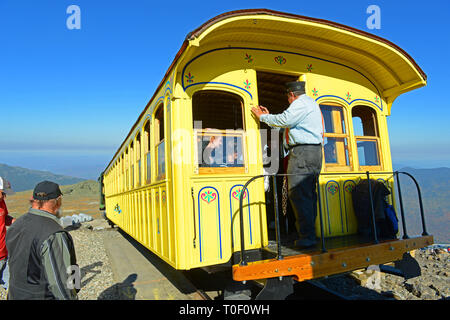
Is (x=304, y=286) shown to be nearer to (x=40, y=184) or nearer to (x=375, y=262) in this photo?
(x=375, y=262)

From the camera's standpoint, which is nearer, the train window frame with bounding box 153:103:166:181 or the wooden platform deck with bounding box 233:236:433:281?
the wooden platform deck with bounding box 233:236:433:281

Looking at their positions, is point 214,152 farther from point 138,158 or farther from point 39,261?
point 138,158

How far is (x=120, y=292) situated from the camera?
5.23 meters

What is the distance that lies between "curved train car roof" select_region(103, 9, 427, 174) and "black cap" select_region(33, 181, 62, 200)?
2.12 meters

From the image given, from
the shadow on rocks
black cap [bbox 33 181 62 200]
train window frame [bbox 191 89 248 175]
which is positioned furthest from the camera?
the shadow on rocks

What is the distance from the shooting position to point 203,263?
374 cm

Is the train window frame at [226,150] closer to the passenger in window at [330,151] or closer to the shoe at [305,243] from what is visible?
the shoe at [305,243]

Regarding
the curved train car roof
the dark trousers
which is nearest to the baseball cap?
the curved train car roof

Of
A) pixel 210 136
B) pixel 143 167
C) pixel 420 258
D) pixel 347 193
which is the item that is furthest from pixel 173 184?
pixel 420 258

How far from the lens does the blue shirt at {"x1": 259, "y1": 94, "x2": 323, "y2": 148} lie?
376cm

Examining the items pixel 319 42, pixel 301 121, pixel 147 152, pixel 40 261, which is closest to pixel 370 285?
pixel 301 121

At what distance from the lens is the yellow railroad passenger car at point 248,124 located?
3797 mm

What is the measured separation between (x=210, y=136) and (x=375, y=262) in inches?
105

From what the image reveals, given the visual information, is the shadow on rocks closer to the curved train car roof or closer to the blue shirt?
the curved train car roof
